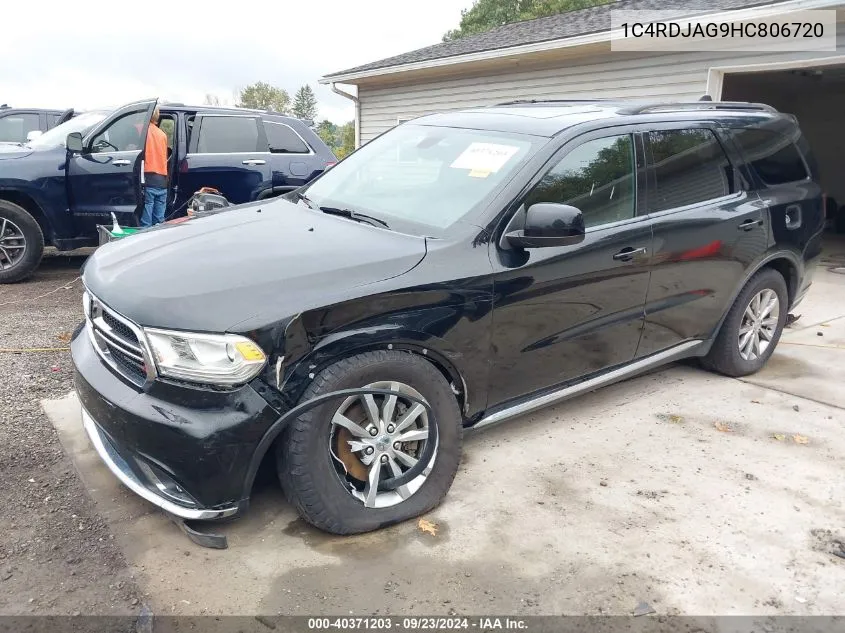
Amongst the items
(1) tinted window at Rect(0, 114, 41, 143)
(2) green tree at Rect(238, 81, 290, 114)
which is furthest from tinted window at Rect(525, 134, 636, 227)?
(2) green tree at Rect(238, 81, 290, 114)

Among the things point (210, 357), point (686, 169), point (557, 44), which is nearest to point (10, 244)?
point (210, 357)

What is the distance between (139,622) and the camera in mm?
2363

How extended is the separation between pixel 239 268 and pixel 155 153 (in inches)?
193

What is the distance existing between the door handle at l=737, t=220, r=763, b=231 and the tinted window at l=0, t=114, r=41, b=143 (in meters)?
12.6

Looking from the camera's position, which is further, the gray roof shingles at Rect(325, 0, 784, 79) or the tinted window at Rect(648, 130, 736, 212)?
the gray roof shingles at Rect(325, 0, 784, 79)

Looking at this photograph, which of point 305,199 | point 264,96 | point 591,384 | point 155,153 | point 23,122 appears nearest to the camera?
point 591,384

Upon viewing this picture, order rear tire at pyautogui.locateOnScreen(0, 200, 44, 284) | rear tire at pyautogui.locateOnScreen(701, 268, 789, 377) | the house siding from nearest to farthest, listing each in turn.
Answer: rear tire at pyautogui.locateOnScreen(701, 268, 789, 377)
rear tire at pyautogui.locateOnScreen(0, 200, 44, 284)
the house siding

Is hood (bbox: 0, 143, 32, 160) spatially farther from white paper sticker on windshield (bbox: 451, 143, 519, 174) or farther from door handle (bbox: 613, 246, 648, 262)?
door handle (bbox: 613, 246, 648, 262)

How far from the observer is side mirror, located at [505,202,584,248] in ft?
9.95

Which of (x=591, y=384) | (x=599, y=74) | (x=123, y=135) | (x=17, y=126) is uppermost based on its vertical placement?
(x=599, y=74)

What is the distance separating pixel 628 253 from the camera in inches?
144

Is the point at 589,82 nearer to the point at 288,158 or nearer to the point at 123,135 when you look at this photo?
the point at 288,158

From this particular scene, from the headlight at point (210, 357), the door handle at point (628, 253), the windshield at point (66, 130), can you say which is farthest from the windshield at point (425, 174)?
the windshield at point (66, 130)

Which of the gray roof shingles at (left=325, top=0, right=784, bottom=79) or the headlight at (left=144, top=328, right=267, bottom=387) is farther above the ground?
the gray roof shingles at (left=325, top=0, right=784, bottom=79)
